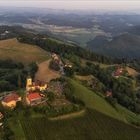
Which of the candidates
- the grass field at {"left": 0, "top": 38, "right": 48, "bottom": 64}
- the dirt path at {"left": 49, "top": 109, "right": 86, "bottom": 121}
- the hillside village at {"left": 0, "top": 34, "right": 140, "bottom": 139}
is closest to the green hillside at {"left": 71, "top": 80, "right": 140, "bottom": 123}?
the hillside village at {"left": 0, "top": 34, "right": 140, "bottom": 139}

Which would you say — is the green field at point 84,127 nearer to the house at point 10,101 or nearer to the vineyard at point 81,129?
the vineyard at point 81,129

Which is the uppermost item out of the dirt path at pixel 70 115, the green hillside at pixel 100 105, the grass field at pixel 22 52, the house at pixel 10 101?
the house at pixel 10 101

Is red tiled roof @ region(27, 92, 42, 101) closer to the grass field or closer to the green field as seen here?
the green field

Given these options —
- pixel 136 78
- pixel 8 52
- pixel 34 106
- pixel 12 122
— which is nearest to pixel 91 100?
pixel 34 106

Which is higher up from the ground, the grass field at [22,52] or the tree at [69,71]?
→ the tree at [69,71]

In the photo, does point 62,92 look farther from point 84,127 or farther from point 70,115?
point 84,127

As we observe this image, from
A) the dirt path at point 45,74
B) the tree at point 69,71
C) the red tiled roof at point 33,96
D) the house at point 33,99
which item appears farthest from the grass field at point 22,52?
the house at point 33,99

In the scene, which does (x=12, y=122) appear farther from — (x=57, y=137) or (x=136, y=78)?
(x=136, y=78)
